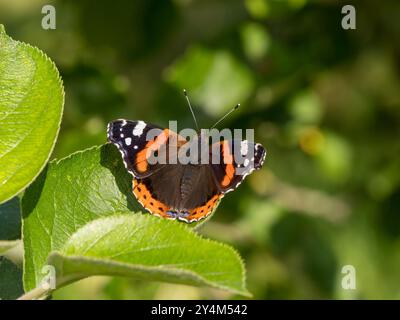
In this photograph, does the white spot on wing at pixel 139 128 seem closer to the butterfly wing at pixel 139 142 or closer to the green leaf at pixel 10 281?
the butterfly wing at pixel 139 142

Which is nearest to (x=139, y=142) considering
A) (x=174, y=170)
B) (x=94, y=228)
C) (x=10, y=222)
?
(x=174, y=170)

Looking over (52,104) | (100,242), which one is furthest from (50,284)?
(52,104)

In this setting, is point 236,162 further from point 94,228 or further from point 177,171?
point 94,228

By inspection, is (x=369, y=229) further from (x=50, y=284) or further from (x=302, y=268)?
(x=50, y=284)

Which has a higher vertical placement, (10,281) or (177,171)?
(177,171)

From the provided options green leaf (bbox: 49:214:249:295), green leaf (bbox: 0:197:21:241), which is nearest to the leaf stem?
green leaf (bbox: 49:214:249:295)

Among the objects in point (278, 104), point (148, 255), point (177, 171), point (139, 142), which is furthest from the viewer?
point (278, 104)
